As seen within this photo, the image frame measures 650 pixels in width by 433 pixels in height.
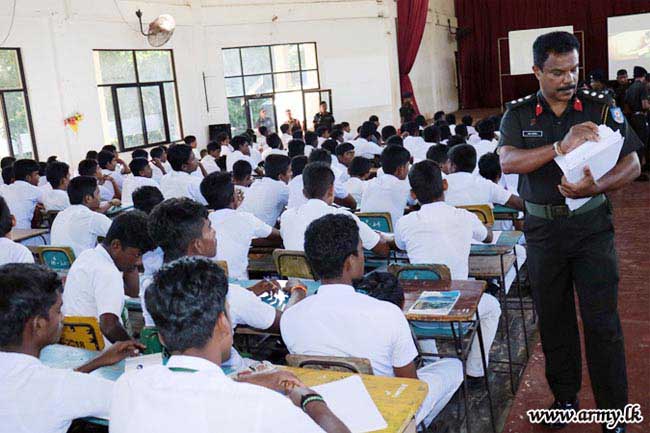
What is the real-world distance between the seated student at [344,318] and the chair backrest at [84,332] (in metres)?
0.84

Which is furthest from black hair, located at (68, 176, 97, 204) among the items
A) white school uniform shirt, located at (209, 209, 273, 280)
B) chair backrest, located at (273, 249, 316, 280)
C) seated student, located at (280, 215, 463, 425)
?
seated student, located at (280, 215, 463, 425)

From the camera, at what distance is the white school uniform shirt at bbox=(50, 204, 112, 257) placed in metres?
4.38

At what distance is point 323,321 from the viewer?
6.67 ft

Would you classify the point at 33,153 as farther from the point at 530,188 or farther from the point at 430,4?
the point at 430,4

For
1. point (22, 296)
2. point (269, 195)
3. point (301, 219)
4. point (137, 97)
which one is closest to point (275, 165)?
point (269, 195)

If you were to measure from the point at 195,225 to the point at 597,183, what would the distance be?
1569mm

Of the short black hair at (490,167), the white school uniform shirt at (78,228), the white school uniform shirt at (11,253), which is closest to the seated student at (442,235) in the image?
the short black hair at (490,167)

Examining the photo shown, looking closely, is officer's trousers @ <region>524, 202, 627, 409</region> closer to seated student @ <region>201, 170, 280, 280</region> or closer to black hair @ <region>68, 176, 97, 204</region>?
seated student @ <region>201, 170, 280, 280</region>

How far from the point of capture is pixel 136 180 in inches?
247

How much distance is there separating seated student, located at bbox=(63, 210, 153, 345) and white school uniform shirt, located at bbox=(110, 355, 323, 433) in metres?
1.47

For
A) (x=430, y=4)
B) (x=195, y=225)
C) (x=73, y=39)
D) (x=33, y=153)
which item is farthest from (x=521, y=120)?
(x=430, y=4)

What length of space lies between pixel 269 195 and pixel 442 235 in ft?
8.19

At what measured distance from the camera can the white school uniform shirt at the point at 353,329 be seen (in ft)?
6.58

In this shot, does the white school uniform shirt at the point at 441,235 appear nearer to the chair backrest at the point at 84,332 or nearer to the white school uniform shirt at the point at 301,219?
the white school uniform shirt at the point at 301,219
